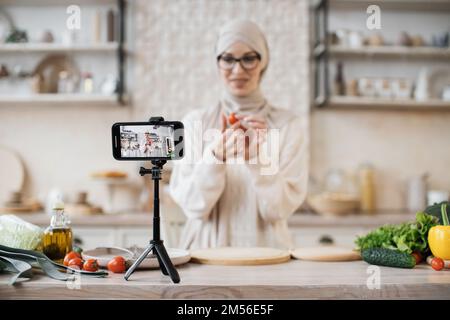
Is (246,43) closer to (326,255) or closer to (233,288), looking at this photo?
(326,255)

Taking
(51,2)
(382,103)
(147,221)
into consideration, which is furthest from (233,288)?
(51,2)

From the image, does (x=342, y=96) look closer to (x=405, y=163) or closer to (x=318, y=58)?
(x=318, y=58)

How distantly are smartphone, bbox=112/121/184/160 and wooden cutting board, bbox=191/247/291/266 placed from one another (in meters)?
0.34

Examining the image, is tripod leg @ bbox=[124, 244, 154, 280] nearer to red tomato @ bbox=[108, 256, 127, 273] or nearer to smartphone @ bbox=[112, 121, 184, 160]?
red tomato @ bbox=[108, 256, 127, 273]

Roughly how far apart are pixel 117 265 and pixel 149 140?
11.1 inches

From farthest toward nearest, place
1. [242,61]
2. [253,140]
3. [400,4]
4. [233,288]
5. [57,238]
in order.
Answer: [400,4], [242,61], [253,140], [57,238], [233,288]

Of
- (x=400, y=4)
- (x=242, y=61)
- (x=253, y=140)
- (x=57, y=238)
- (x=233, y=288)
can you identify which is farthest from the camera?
(x=400, y=4)

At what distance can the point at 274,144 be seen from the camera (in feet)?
5.88

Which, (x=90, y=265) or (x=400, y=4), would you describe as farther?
(x=400, y=4)

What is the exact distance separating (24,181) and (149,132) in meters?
2.49

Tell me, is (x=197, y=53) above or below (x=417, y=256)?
above

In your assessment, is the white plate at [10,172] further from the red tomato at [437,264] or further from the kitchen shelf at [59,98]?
the red tomato at [437,264]

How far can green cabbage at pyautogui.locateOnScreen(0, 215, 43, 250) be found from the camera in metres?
1.17

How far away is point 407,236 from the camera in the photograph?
Result: 1.27m
